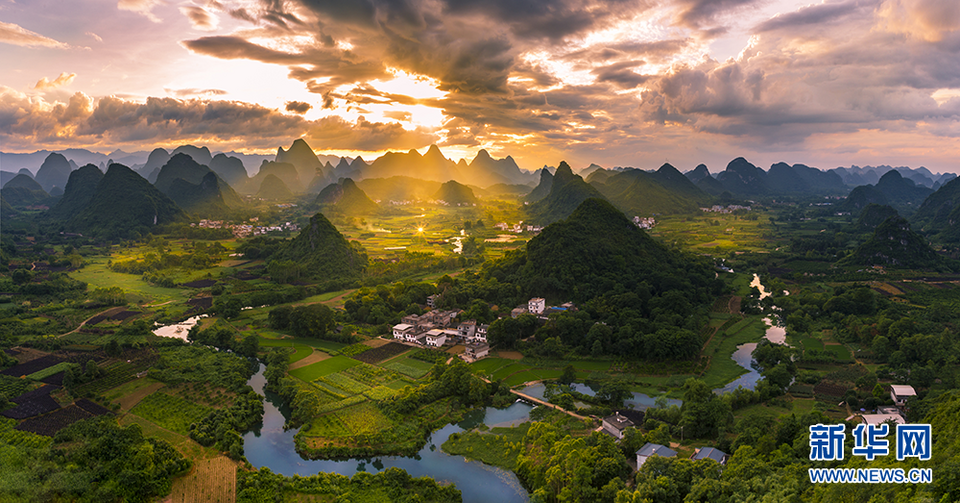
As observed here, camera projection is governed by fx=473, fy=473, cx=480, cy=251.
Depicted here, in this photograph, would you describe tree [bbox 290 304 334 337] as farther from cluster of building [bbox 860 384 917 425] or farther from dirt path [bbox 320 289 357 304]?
cluster of building [bbox 860 384 917 425]

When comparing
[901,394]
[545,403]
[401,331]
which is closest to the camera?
[901,394]

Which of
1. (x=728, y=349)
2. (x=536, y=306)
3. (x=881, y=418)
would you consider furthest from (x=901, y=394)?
(x=536, y=306)

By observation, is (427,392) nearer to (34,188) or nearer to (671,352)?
(671,352)

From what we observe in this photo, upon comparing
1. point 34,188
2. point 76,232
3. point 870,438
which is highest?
point 34,188

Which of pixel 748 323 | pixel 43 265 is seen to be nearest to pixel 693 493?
pixel 748 323

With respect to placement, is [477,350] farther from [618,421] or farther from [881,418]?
[881,418]

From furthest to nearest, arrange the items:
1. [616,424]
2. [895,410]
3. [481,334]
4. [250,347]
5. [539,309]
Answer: [539,309] → [481,334] → [250,347] → [895,410] → [616,424]
